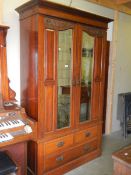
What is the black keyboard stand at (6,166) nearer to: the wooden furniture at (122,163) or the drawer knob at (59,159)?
the drawer knob at (59,159)

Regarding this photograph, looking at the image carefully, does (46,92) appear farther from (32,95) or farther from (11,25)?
(11,25)

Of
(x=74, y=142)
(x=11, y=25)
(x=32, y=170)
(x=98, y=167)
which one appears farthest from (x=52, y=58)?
(x=98, y=167)

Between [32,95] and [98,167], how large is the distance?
1.36m

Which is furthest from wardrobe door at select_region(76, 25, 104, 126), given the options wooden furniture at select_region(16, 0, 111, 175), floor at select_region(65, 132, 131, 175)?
floor at select_region(65, 132, 131, 175)

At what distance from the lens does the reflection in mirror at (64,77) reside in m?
2.26

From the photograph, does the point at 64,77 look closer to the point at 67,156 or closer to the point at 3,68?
the point at 3,68

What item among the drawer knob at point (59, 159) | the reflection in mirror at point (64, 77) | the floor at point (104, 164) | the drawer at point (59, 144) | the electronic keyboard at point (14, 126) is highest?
the reflection in mirror at point (64, 77)

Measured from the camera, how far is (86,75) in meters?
2.59

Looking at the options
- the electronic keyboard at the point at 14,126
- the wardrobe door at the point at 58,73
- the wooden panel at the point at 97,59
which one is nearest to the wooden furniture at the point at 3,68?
the electronic keyboard at the point at 14,126

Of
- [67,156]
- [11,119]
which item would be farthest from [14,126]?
[67,156]

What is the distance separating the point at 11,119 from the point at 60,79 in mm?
722

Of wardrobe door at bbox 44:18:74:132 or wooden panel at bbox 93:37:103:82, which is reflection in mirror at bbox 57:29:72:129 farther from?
wooden panel at bbox 93:37:103:82

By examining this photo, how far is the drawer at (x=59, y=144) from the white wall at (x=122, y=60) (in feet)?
5.45

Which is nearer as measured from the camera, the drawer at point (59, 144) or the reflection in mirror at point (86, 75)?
the drawer at point (59, 144)
